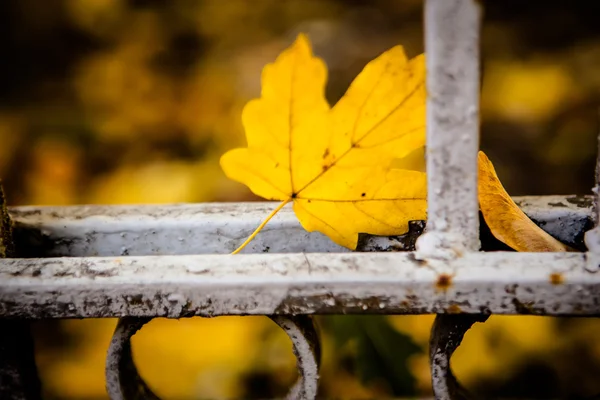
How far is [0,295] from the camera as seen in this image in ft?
1.33

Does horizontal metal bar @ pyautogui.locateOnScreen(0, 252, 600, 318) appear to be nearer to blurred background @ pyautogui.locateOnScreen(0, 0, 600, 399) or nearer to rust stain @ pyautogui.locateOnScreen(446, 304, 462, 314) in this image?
rust stain @ pyautogui.locateOnScreen(446, 304, 462, 314)

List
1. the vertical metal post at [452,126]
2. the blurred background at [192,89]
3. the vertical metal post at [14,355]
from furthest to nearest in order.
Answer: the blurred background at [192,89], the vertical metal post at [14,355], the vertical metal post at [452,126]

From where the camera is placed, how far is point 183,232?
19.7 inches

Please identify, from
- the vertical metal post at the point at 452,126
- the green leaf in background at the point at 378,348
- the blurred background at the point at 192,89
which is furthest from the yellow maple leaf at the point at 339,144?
the blurred background at the point at 192,89

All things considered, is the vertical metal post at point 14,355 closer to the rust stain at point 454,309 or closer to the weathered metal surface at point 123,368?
the weathered metal surface at point 123,368

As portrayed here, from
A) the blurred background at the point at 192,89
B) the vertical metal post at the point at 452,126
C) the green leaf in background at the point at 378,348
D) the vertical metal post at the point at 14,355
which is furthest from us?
the blurred background at the point at 192,89

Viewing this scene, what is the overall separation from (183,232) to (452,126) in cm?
29

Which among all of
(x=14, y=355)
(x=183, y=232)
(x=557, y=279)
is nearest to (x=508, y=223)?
(x=557, y=279)

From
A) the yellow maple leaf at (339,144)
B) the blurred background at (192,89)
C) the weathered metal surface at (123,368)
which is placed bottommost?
the weathered metal surface at (123,368)

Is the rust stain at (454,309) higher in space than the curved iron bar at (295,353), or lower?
higher

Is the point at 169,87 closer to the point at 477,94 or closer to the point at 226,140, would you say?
the point at 226,140

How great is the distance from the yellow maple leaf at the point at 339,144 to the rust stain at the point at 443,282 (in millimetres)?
67

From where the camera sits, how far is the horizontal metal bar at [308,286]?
38 centimetres

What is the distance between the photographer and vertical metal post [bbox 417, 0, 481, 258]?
1.14 ft
